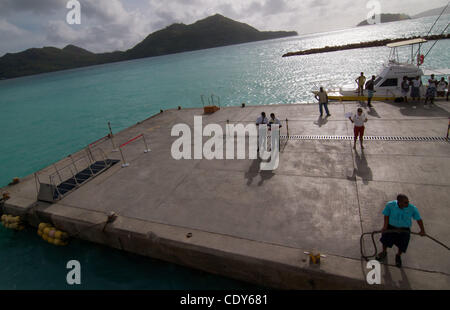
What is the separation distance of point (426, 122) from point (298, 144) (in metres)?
6.31

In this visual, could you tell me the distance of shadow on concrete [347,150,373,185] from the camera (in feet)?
26.7

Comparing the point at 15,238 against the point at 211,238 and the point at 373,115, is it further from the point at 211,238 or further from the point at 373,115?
the point at 373,115

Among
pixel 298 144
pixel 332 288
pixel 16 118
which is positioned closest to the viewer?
pixel 332 288

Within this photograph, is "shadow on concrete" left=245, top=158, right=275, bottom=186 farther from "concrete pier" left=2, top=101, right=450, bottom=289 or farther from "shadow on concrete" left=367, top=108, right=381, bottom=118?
"shadow on concrete" left=367, top=108, right=381, bottom=118

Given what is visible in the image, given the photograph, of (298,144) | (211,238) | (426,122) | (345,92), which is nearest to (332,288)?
(211,238)

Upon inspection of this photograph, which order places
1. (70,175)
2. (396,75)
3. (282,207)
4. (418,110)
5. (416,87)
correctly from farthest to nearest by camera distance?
(396,75)
(416,87)
(418,110)
(70,175)
(282,207)

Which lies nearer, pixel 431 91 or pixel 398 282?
pixel 398 282

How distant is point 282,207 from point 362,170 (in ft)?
11.4

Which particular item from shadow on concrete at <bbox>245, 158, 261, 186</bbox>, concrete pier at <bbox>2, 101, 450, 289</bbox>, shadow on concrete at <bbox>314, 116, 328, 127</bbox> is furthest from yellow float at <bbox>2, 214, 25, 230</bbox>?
shadow on concrete at <bbox>314, 116, 328, 127</bbox>

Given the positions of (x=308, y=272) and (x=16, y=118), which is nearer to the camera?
(x=308, y=272)


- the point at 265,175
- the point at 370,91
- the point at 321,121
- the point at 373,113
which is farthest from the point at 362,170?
the point at 370,91

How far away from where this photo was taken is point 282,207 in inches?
290

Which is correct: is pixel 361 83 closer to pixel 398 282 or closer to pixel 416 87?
pixel 416 87
